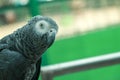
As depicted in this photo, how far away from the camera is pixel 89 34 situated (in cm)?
215

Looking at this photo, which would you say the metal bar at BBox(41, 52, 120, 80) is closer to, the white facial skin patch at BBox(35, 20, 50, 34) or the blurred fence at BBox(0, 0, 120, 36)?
the white facial skin patch at BBox(35, 20, 50, 34)

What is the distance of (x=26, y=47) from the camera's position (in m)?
1.03

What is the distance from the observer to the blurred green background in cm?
206

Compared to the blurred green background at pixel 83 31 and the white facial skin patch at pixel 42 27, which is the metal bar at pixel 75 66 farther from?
the blurred green background at pixel 83 31

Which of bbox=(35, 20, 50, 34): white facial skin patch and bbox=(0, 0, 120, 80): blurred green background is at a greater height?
bbox=(35, 20, 50, 34): white facial skin patch

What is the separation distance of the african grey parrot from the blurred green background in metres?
0.93

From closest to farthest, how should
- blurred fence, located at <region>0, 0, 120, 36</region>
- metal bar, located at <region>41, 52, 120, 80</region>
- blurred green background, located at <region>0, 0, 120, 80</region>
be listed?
metal bar, located at <region>41, 52, 120, 80</region>
blurred fence, located at <region>0, 0, 120, 36</region>
blurred green background, located at <region>0, 0, 120, 80</region>

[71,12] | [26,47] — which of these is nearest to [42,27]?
[26,47]

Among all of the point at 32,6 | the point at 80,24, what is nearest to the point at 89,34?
the point at 80,24

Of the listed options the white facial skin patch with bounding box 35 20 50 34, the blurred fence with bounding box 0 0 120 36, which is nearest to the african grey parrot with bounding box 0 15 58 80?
the white facial skin patch with bounding box 35 20 50 34

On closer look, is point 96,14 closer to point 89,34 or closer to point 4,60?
point 89,34

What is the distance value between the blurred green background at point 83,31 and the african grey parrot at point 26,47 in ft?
3.05

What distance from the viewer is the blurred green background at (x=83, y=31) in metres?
2.06

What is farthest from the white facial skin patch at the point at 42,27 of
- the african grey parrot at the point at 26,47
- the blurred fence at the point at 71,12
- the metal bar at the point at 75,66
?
the blurred fence at the point at 71,12
